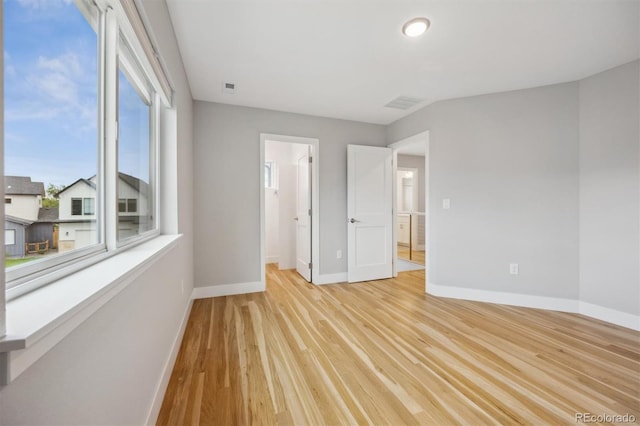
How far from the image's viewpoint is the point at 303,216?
4004mm

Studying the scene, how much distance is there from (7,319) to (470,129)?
12.1ft

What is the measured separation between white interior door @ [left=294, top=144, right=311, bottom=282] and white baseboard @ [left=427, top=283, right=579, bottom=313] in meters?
1.72

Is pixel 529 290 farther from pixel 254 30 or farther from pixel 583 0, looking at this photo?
pixel 254 30

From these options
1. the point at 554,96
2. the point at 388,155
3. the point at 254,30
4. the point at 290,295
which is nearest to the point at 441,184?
the point at 388,155

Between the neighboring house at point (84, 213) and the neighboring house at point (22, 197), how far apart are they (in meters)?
0.11

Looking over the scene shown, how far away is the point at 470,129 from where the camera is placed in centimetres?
306

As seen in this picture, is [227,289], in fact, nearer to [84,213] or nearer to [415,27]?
[84,213]

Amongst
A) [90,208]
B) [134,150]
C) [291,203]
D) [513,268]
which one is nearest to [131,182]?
[134,150]

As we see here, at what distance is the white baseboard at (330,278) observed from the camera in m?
3.64

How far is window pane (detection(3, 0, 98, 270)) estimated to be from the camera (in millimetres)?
626

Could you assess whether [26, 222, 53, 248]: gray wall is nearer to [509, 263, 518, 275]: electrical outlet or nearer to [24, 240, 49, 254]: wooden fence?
[24, 240, 49, 254]: wooden fence

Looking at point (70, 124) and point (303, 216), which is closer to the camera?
point (70, 124)

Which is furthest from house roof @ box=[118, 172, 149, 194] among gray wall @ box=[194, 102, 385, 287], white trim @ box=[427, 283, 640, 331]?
white trim @ box=[427, 283, 640, 331]

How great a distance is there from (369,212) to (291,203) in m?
1.53
